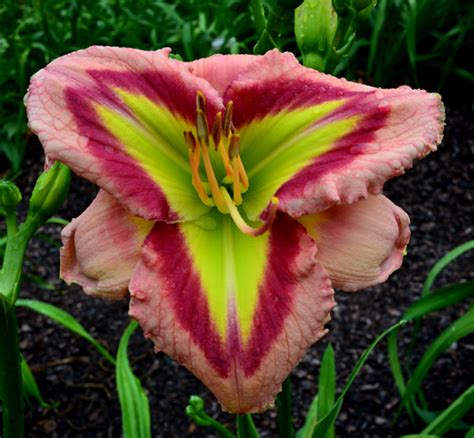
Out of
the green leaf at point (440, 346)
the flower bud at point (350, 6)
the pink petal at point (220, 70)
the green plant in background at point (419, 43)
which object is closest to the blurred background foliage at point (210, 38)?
the green plant in background at point (419, 43)

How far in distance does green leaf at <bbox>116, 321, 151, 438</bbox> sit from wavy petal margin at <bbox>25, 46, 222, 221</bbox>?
0.58 meters

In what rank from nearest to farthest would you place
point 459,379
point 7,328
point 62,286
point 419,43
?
point 7,328 < point 459,379 < point 62,286 < point 419,43

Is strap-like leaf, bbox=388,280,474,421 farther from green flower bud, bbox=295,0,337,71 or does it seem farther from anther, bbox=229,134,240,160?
anther, bbox=229,134,240,160

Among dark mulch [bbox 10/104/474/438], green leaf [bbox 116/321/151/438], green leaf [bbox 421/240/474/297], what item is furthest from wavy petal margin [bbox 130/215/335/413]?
dark mulch [bbox 10/104/474/438]

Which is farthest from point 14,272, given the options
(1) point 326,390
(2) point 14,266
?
(1) point 326,390

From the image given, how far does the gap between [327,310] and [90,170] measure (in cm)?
24

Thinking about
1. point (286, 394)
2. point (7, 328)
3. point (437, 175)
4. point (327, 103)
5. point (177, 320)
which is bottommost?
point (437, 175)

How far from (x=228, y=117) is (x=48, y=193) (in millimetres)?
245

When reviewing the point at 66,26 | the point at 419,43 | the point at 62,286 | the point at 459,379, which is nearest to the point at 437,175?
the point at 419,43

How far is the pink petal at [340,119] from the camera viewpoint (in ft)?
2.11

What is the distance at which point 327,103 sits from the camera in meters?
0.71

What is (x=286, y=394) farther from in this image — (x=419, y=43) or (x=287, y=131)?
(x=419, y=43)

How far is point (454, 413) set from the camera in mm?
1310

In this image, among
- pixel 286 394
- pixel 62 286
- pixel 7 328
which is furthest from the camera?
pixel 62 286
